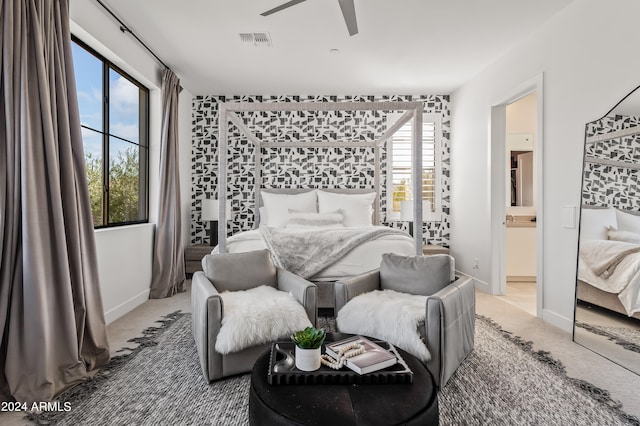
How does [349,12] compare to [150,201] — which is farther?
[150,201]

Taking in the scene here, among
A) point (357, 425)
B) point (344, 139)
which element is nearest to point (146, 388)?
point (357, 425)

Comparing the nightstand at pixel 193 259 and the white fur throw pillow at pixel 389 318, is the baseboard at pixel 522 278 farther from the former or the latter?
the nightstand at pixel 193 259

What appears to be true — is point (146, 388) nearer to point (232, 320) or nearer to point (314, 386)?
point (232, 320)

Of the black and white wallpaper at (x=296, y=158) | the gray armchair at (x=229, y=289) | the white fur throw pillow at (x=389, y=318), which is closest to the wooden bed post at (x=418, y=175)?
the white fur throw pillow at (x=389, y=318)

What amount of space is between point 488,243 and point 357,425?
3.78m

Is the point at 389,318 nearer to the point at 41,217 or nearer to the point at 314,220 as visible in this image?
the point at 41,217

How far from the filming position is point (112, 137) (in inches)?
143

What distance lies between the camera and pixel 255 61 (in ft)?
13.9

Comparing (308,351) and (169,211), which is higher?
(169,211)

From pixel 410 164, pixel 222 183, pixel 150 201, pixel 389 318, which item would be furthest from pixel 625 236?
pixel 150 201

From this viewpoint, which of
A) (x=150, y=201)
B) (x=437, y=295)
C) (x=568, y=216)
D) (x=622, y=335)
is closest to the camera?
(x=437, y=295)

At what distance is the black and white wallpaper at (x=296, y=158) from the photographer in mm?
5492

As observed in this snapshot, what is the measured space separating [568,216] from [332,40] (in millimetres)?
2754

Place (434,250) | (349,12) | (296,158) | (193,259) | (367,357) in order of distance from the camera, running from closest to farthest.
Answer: (367,357)
(349,12)
(193,259)
(434,250)
(296,158)
